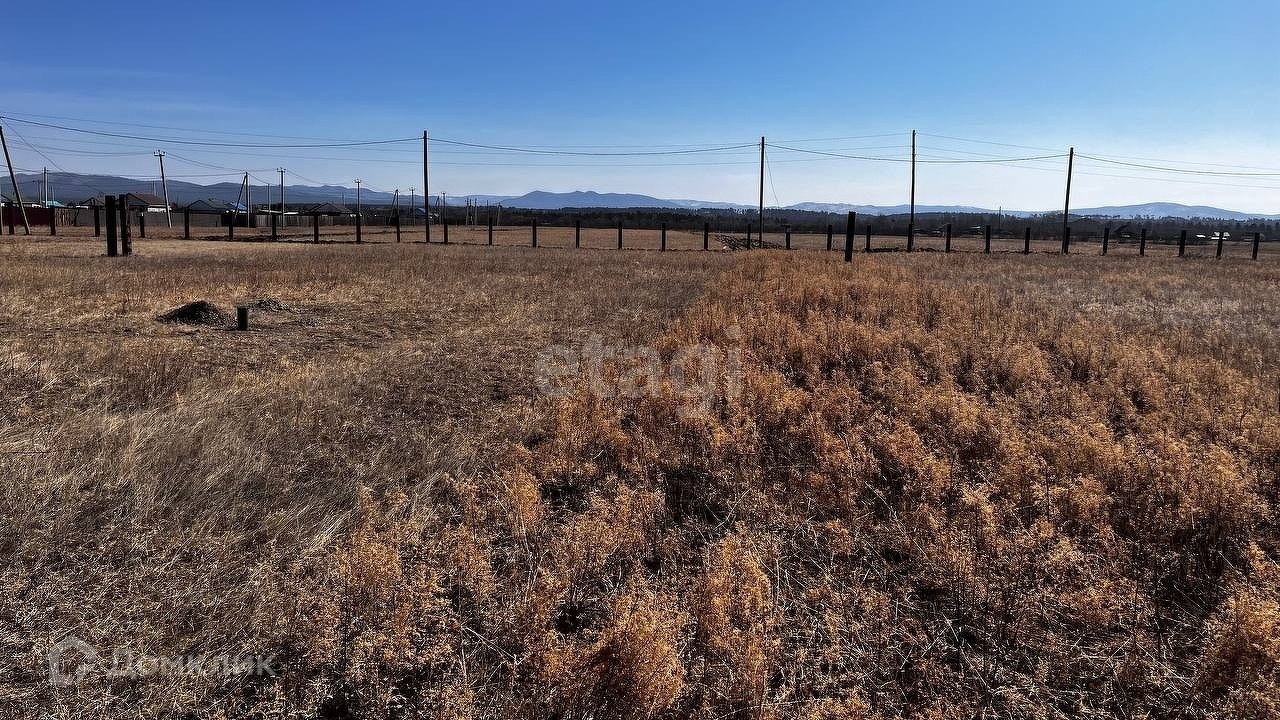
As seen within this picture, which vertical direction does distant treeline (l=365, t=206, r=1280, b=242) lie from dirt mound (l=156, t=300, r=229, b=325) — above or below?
above

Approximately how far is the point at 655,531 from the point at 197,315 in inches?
353

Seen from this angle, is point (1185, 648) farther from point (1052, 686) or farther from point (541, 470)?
point (541, 470)

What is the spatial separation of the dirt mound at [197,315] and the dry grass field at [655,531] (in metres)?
1.98

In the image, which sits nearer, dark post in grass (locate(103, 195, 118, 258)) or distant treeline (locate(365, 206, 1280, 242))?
dark post in grass (locate(103, 195, 118, 258))

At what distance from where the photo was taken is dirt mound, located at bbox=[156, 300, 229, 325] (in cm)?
966

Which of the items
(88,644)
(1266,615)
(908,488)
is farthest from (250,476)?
(1266,615)

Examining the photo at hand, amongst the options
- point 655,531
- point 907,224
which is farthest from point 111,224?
point 907,224

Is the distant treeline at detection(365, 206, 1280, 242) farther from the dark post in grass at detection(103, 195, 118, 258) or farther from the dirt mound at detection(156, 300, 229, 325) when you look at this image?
the dirt mound at detection(156, 300, 229, 325)

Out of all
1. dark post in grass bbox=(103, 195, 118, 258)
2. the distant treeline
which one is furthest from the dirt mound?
the distant treeline

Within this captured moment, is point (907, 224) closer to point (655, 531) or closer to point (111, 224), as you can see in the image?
point (111, 224)

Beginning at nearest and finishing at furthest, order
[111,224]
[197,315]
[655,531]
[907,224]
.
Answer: [655,531] < [197,315] < [111,224] < [907,224]

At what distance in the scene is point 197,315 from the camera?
9.78 m

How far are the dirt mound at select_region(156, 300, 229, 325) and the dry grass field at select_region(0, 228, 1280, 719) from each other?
6.50 ft

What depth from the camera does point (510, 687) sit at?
254 centimetres
